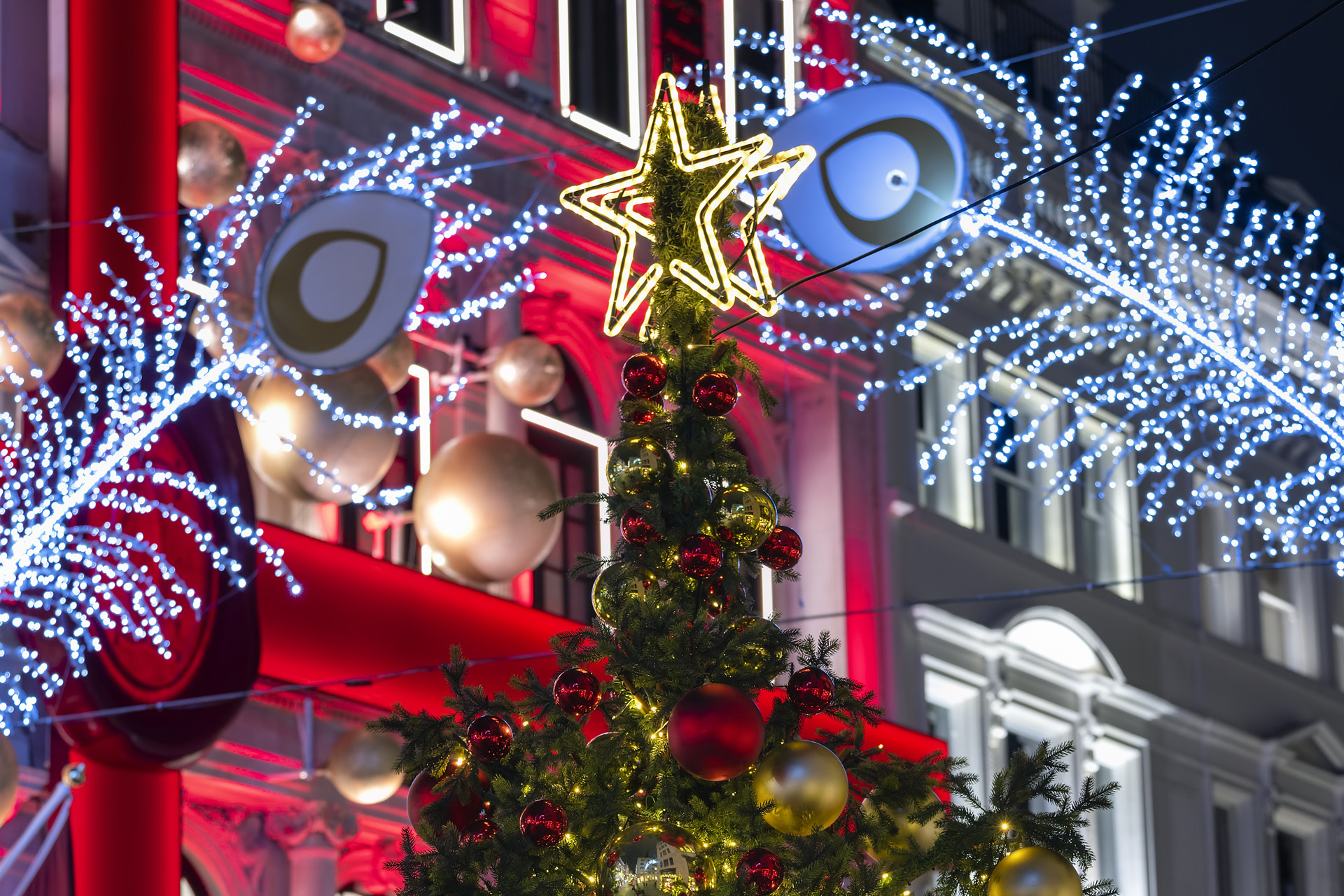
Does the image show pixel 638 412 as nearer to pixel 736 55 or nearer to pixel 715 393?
pixel 715 393

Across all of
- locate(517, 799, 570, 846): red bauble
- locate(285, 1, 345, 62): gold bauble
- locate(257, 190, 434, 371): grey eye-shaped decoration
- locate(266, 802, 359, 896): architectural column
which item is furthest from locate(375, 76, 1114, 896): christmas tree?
locate(266, 802, 359, 896): architectural column

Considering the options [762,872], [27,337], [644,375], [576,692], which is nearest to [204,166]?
[27,337]

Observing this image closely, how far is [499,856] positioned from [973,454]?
42.5 ft

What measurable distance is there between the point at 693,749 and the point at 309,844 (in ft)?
23.2

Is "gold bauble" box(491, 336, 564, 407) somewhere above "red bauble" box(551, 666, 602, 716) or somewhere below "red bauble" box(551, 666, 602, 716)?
above

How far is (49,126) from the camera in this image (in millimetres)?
11742

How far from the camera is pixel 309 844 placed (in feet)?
41.9

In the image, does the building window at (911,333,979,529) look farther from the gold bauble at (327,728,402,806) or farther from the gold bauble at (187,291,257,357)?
the gold bauble at (187,291,257,357)

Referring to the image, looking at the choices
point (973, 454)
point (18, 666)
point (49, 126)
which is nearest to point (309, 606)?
point (18, 666)

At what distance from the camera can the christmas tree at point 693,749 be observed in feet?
20.8

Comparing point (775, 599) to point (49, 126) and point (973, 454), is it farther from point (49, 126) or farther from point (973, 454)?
point (49, 126)

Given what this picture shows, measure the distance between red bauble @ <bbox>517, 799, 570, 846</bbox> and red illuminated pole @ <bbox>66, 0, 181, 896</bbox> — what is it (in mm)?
4649

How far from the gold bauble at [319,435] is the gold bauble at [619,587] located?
14.4 ft

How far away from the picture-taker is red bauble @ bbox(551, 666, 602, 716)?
6562 mm
